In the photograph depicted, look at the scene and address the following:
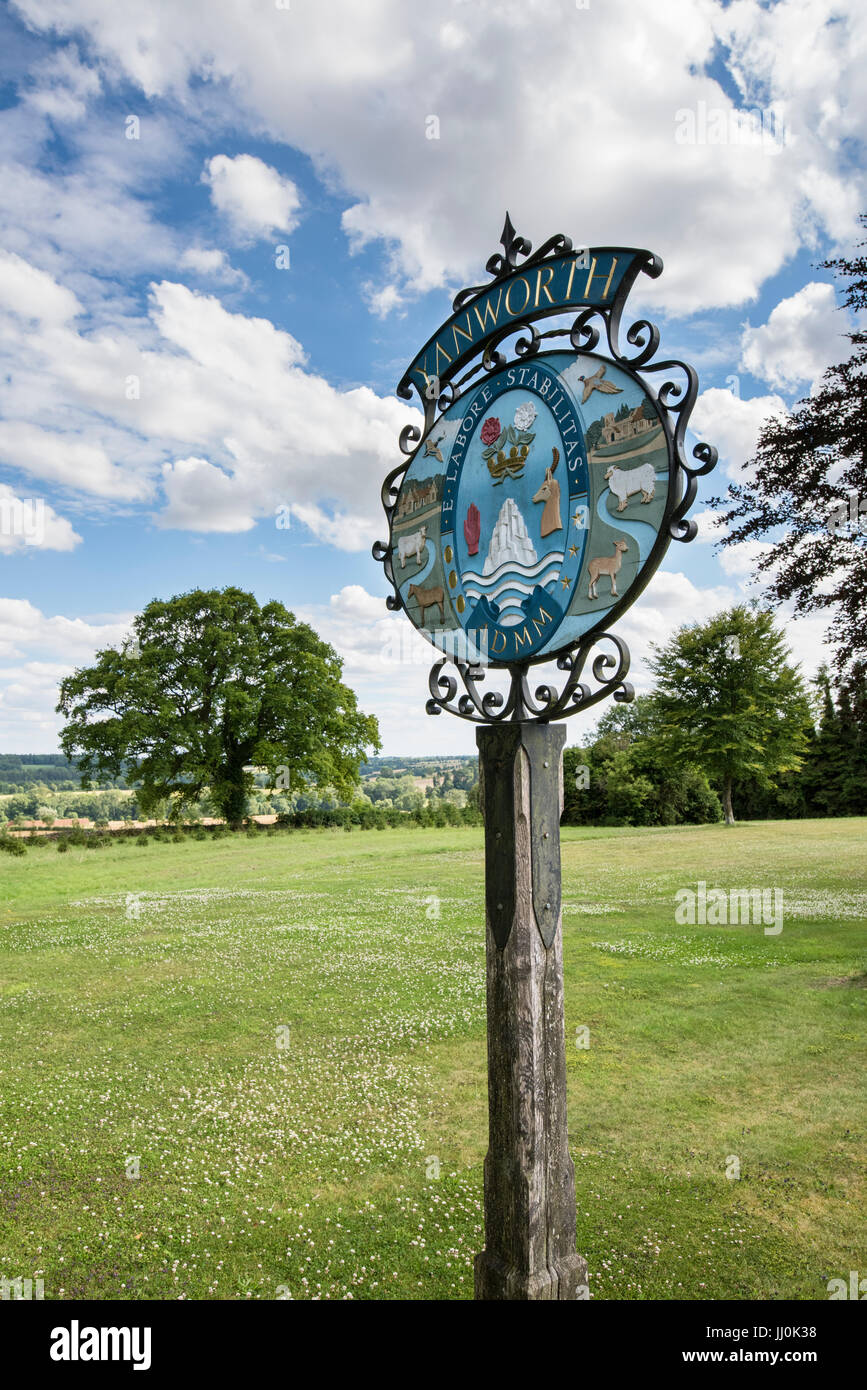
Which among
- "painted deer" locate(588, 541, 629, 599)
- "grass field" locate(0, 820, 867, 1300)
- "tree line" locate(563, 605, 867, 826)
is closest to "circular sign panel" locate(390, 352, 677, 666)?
"painted deer" locate(588, 541, 629, 599)

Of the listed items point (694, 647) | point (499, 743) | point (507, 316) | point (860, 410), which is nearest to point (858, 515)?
point (860, 410)

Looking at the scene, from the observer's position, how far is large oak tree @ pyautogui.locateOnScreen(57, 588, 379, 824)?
3919 cm

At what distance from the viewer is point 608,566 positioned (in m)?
4.04

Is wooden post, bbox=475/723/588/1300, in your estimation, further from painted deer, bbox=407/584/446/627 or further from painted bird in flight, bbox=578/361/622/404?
painted bird in flight, bbox=578/361/622/404

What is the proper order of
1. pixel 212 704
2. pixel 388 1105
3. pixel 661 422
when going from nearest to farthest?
pixel 661 422
pixel 388 1105
pixel 212 704

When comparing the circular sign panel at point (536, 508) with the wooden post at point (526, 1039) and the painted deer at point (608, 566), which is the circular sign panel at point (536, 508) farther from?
the wooden post at point (526, 1039)

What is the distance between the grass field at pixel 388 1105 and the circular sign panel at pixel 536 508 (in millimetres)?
4207

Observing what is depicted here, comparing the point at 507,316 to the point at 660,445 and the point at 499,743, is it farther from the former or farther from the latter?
the point at 499,743

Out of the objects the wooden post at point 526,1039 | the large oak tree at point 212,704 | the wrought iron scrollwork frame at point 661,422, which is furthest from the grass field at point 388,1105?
the large oak tree at point 212,704

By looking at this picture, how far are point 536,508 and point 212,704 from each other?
125 ft

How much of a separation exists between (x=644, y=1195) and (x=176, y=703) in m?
→ 37.1

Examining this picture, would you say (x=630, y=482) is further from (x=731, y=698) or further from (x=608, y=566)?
(x=731, y=698)

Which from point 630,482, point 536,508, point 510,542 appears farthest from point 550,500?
point 630,482
